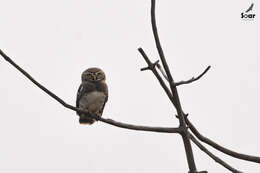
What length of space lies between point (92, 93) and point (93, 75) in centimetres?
48

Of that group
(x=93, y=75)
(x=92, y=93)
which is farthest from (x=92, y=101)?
(x=93, y=75)

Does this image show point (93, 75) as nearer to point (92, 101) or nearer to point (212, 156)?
point (92, 101)

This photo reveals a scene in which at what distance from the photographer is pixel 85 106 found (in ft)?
25.4

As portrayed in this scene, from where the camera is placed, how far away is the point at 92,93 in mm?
7855

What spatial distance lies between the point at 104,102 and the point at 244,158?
19.9 ft

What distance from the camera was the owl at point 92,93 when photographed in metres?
7.72

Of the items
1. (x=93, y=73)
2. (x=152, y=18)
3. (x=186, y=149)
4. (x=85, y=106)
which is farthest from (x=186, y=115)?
(x=93, y=73)

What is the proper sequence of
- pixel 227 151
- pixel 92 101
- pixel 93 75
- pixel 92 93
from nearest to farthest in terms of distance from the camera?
pixel 227 151 < pixel 92 101 < pixel 92 93 < pixel 93 75

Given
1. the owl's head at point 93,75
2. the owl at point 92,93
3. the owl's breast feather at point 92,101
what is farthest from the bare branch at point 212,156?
the owl's head at point 93,75

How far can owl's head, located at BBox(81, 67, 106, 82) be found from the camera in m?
8.15

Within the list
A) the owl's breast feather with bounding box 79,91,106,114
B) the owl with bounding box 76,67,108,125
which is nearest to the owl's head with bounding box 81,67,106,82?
the owl with bounding box 76,67,108,125

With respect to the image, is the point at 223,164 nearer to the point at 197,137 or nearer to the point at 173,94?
the point at 197,137

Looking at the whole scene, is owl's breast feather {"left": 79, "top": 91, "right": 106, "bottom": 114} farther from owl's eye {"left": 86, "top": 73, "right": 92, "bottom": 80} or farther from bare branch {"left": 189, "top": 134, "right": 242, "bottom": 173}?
bare branch {"left": 189, "top": 134, "right": 242, "bottom": 173}

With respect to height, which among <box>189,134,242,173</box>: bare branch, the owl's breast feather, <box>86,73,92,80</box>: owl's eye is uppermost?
<box>86,73,92,80</box>: owl's eye
